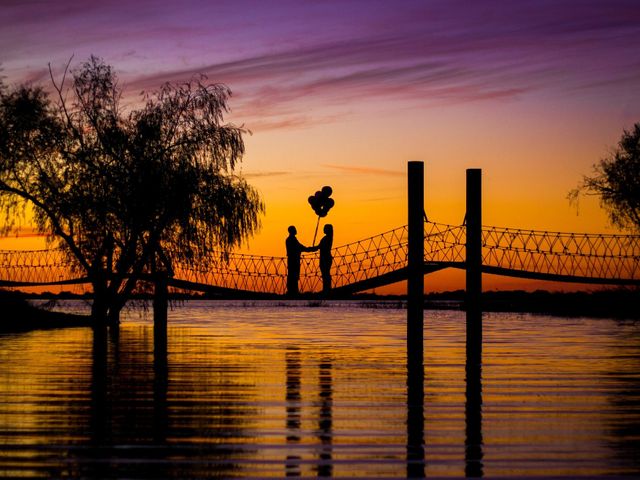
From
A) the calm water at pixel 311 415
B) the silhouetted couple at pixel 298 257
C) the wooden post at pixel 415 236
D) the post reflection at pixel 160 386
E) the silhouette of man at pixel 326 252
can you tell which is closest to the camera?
the calm water at pixel 311 415

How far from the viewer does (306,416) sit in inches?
452

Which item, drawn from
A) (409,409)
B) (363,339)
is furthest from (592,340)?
(409,409)

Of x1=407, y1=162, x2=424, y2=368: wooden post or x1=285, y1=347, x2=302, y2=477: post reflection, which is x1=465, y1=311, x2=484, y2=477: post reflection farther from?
x1=407, y1=162, x2=424, y2=368: wooden post

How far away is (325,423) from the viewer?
10969mm

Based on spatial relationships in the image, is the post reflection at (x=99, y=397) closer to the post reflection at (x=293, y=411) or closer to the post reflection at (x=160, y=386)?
the post reflection at (x=160, y=386)

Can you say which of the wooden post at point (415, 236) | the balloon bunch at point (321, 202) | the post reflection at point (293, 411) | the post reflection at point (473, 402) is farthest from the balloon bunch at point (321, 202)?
the post reflection at point (473, 402)

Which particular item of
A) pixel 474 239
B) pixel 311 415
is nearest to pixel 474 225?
pixel 474 239

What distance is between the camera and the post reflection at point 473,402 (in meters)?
8.70

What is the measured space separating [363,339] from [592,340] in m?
6.15

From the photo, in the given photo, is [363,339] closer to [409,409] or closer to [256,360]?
[256,360]

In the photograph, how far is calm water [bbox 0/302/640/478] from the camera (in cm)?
861

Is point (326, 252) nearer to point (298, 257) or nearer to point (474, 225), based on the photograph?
point (298, 257)

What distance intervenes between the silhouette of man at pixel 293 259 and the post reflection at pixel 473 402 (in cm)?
373

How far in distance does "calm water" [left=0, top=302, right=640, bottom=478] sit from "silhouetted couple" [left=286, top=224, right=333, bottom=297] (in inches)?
58.4
